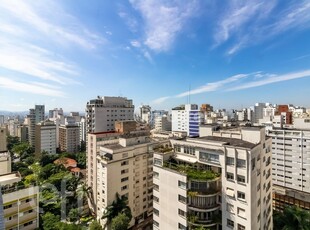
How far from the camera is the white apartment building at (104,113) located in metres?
52.1

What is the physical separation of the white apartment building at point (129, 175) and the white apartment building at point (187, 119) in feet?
148

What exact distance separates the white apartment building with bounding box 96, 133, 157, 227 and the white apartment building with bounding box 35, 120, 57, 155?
57.1 meters

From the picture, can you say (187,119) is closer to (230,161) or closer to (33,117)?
(230,161)

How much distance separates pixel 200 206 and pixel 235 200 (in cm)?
317

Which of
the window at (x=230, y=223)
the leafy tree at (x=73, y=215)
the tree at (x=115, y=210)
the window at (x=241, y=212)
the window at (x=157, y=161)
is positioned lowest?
the leafy tree at (x=73, y=215)

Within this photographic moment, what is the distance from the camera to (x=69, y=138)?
273 feet

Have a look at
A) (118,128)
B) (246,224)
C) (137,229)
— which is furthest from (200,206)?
(118,128)

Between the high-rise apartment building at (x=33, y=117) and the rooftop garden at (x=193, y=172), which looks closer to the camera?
the rooftop garden at (x=193, y=172)

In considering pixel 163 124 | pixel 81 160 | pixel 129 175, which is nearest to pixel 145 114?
pixel 163 124

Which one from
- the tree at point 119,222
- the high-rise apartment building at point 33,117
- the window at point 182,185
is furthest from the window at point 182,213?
the high-rise apartment building at point 33,117

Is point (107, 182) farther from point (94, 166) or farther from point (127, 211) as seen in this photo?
point (94, 166)

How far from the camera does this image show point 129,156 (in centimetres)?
3034

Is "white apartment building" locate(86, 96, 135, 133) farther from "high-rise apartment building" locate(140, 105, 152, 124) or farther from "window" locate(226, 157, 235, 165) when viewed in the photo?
"high-rise apartment building" locate(140, 105, 152, 124)

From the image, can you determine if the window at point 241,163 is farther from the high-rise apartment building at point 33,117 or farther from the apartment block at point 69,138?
the high-rise apartment building at point 33,117
